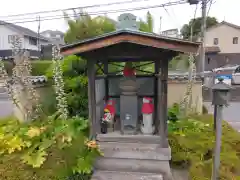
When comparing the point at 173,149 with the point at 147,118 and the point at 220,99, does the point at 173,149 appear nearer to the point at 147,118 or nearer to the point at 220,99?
the point at 147,118

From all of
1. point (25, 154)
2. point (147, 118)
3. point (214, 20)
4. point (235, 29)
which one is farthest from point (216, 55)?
point (25, 154)

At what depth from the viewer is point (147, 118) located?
12.1 feet

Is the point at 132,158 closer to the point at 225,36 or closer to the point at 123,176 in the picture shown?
the point at 123,176

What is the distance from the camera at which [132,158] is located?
11.0 ft

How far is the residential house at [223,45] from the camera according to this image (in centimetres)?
2381

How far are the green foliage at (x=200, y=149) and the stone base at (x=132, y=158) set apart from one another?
1.65 feet

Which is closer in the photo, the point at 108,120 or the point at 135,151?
the point at 135,151

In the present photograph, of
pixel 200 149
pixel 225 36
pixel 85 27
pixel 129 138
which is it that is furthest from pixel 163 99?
pixel 225 36

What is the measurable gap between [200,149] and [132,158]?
146cm

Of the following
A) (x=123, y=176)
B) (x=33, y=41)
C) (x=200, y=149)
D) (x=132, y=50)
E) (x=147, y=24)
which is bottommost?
(x=123, y=176)

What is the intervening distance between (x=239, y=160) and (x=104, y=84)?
3.05 metres

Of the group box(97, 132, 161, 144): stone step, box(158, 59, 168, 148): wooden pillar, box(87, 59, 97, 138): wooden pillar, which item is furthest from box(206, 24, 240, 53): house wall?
box(87, 59, 97, 138): wooden pillar

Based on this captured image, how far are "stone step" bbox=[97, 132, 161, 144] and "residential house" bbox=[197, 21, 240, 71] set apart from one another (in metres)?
22.7

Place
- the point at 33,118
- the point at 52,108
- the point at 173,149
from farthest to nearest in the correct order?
the point at 52,108 < the point at 33,118 < the point at 173,149
